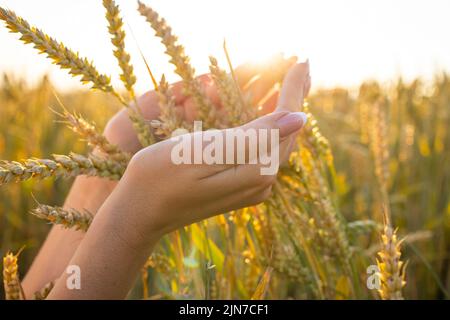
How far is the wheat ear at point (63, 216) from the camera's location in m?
0.87

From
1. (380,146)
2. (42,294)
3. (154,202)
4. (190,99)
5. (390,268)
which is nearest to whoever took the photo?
(390,268)

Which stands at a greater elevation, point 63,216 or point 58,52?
point 58,52

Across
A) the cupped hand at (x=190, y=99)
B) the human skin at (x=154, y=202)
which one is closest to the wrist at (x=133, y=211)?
the human skin at (x=154, y=202)

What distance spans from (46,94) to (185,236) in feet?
5.19

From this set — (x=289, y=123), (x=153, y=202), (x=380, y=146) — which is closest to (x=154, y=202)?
(x=153, y=202)

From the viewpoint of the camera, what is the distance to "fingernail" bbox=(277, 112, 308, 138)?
2.92ft

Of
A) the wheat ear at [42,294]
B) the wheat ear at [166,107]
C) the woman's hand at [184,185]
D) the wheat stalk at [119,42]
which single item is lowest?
the wheat ear at [42,294]

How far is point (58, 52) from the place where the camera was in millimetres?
866

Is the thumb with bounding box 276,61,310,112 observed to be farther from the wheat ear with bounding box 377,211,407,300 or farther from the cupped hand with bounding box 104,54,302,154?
the wheat ear with bounding box 377,211,407,300

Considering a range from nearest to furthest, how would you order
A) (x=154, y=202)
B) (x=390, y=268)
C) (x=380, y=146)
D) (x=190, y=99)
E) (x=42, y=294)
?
(x=390, y=268)
(x=154, y=202)
(x=42, y=294)
(x=190, y=99)
(x=380, y=146)

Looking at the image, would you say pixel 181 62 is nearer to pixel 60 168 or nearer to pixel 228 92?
pixel 228 92

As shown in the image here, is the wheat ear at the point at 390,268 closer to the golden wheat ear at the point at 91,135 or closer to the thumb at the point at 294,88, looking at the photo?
the thumb at the point at 294,88

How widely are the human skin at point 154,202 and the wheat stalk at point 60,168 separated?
0.14ft

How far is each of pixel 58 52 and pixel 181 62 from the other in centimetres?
21
